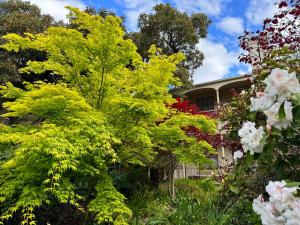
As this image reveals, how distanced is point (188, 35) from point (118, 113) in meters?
13.0

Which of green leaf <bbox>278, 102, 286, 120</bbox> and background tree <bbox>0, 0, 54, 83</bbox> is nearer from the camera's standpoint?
green leaf <bbox>278, 102, 286, 120</bbox>

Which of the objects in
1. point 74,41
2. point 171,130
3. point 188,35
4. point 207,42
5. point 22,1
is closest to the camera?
point 74,41

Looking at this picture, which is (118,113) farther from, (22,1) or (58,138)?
(22,1)

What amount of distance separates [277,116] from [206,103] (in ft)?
64.8

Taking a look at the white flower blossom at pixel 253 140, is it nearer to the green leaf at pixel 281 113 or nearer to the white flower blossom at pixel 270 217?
the green leaf at pixel 281 113

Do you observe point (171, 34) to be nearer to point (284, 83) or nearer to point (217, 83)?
point (217, 83)

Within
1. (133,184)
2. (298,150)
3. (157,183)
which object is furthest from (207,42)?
(298,150)

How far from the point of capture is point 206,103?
69.9 feet

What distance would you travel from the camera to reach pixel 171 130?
7.78m

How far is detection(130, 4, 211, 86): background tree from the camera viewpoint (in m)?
18.7

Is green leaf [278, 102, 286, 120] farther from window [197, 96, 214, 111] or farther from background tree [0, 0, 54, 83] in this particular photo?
window [197, 96, 214, 111]

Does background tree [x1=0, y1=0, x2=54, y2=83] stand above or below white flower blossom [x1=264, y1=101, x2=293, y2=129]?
above

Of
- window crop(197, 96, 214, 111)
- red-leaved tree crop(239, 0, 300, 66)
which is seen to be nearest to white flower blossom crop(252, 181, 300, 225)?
red-leaved tree crop(239, 0, 300, 66)

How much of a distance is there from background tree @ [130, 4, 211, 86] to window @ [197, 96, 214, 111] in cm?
254
